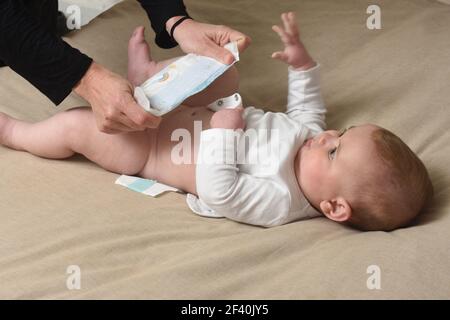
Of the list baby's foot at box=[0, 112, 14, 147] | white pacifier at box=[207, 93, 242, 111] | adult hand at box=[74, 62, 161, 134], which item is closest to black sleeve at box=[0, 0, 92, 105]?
adult hand at box=[74, 62, 161, 134]

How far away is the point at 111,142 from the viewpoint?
121 cm

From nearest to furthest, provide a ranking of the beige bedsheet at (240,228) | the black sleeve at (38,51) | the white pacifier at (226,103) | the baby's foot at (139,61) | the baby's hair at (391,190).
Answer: the beige bedsheet at (240,228) → the baby's hair at (391,190) → the black sleeve at (38,51) → the white pacifier at (226,103) → the baby's foot at (139,61)

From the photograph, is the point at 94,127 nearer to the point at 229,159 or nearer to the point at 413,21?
the point at 229,159

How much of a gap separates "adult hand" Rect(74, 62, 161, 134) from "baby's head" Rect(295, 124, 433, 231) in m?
0.31

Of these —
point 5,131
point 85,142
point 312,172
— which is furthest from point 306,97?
point 5,131

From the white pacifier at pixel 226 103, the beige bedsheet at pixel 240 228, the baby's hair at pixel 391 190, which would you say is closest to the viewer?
the beige bedsheet at pixel 240 228

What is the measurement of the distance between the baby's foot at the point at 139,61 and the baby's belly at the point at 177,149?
0.17 meters

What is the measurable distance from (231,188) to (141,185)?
0.19 m

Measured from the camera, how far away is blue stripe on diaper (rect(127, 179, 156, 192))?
120 cm

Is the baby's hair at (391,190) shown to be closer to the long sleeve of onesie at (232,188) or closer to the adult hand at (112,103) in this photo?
the long sleeve of onesie at (232,188)

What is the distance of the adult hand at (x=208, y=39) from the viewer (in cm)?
124

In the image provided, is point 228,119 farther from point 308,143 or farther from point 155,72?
point 155,72

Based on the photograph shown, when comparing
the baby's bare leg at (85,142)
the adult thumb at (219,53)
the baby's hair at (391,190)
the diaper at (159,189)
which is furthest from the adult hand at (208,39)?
the baby's hair at (391,190)
